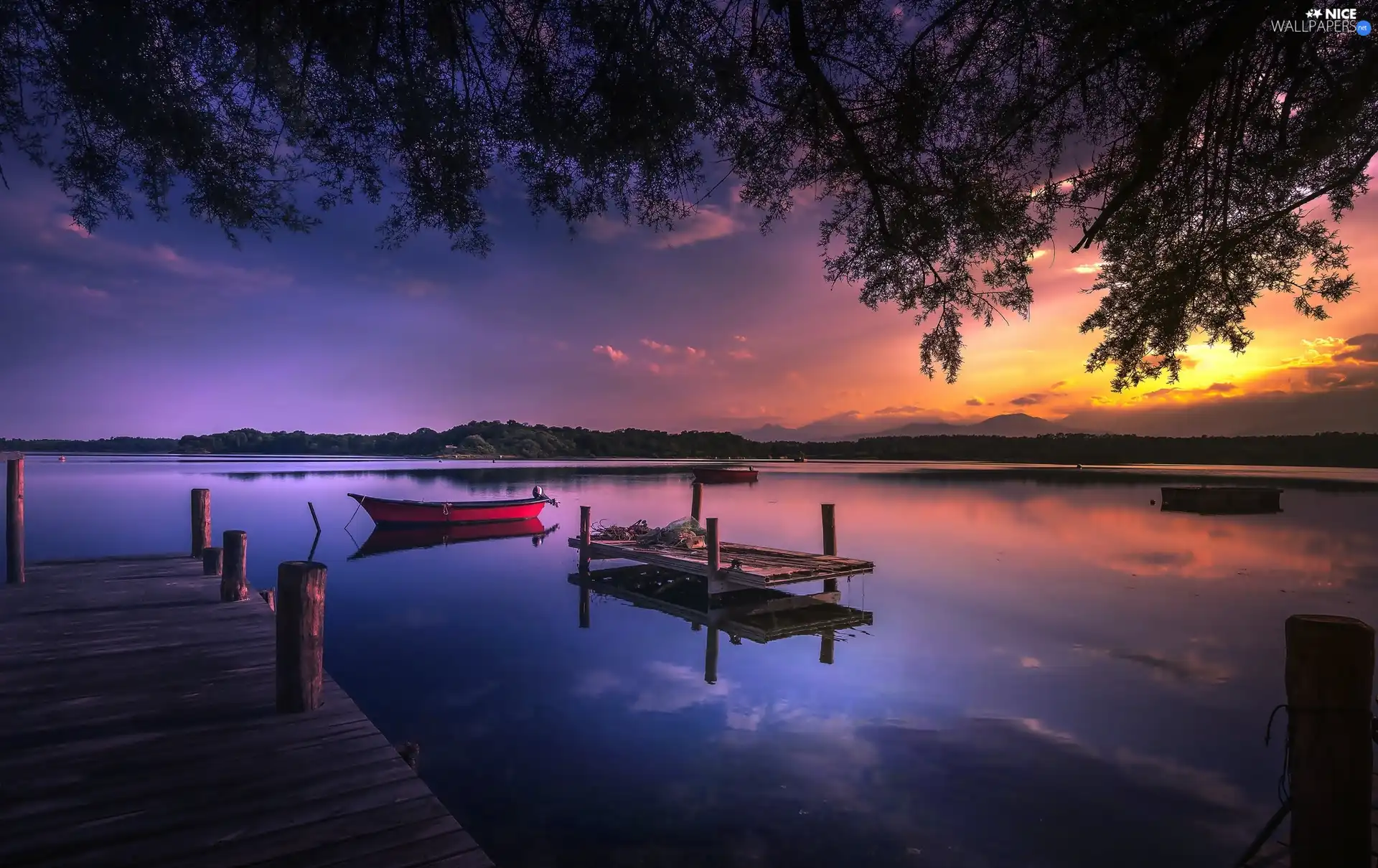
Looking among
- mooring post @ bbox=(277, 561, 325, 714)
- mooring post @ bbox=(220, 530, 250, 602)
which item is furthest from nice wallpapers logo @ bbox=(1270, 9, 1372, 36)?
mooring post @ bbox=(220, 530, 250, 602)

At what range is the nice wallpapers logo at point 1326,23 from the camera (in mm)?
5320

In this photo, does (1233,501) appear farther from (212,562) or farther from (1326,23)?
(212,562)

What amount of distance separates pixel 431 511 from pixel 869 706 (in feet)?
95.3

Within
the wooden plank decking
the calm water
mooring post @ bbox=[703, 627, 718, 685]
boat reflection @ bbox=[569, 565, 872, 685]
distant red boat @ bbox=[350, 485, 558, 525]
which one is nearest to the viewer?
the wooden plank decking

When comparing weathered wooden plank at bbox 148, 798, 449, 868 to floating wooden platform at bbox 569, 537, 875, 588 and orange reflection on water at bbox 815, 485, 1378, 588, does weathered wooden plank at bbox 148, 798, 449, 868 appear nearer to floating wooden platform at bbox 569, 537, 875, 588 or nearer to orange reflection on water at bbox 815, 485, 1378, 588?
floating wooden platform at bbox 569, 537, 875, 588

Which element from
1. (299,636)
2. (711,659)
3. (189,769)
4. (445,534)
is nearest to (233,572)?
(299,636)

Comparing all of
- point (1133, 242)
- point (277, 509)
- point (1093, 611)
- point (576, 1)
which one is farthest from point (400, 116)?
point (277, 509)

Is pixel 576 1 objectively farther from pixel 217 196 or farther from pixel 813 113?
pixel 217 196

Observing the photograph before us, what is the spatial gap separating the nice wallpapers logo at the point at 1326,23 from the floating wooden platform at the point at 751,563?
12066 mm

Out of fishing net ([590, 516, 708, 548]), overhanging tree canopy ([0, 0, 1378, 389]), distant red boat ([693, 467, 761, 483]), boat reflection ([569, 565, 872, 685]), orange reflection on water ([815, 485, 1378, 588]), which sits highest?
overhanging tree canopy ([0, 0, 1378, 389])

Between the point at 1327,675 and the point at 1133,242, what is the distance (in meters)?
4.92

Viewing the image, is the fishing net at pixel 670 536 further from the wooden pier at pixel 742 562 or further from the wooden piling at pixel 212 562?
the wooden piling at pixel 212 562

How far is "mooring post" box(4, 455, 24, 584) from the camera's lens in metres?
12.1

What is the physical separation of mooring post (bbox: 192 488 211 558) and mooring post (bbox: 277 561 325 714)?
462 inches
